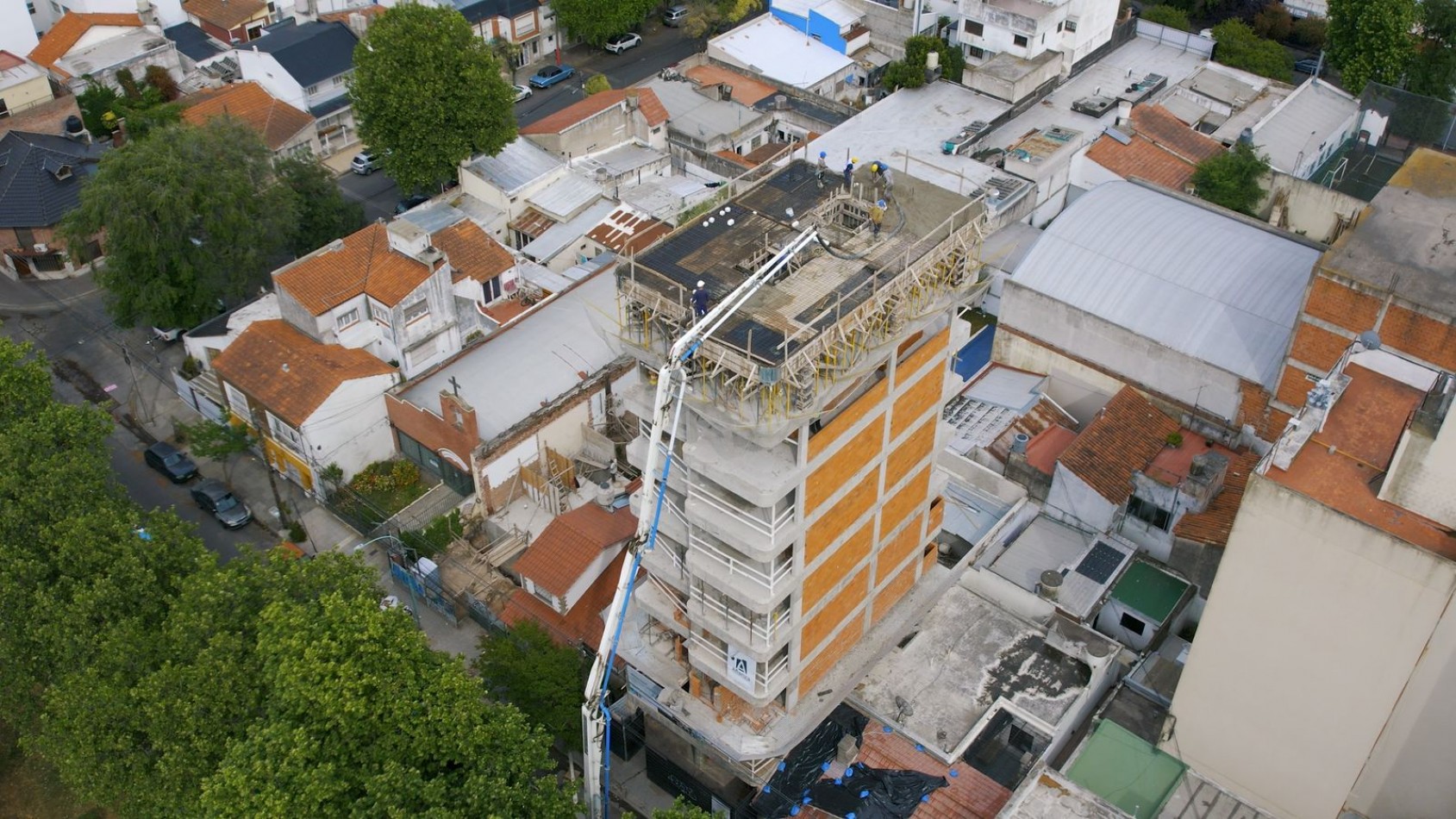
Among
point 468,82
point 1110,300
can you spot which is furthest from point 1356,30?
point 468,82

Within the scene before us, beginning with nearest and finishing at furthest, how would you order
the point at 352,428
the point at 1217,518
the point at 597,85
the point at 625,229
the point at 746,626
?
the point at 746,626
the point at 1217,518
the point at 352,428
the point at 625,229
the point at 597,85

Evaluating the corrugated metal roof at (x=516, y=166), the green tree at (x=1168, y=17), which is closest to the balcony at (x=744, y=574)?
the corrugated metal roof at (x=516, y=166)

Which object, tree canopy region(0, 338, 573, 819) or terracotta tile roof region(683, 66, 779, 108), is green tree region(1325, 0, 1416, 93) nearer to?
terracotta tile roof region(683, 66, 779, 108)

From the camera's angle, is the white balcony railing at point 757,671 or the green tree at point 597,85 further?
the green tree at point 597,85

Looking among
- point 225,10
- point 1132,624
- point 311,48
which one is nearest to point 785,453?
point 1132,624

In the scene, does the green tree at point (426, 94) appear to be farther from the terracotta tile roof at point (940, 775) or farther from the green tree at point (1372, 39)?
the green tree at point (1372, 39)

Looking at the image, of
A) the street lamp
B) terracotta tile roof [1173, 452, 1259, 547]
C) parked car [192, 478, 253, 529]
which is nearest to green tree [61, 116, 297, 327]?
parked car [192, 478, 253, 529]

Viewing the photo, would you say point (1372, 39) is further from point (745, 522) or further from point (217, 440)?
point (217, 440)
